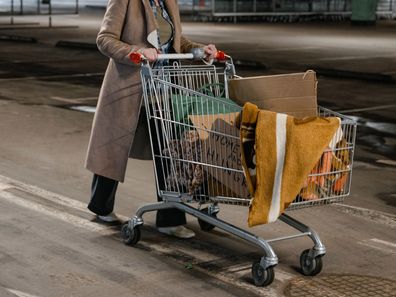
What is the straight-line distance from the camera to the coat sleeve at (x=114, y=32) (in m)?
6.28

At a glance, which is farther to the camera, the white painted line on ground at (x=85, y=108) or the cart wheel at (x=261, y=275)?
the white painted line on ground at (x=85, y=108)

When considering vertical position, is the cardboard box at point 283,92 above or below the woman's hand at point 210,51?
below

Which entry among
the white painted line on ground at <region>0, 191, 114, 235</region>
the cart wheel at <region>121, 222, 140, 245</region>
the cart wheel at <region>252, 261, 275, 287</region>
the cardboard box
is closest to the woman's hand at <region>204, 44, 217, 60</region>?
the cardboard box

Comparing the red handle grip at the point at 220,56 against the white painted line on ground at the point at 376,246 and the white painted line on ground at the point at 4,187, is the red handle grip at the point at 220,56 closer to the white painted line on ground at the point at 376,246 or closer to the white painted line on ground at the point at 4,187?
the white painted line on ground at the point at 376,246

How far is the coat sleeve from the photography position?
628 cm

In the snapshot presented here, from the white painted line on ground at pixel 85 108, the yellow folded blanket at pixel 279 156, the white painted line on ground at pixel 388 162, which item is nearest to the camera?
the yellow folded blanket at pixel 279 156

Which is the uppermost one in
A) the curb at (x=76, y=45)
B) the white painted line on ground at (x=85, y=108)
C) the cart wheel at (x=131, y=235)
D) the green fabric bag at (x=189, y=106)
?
the green fabric bag at (x=189, y=106)

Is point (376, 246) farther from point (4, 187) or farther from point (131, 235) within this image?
point (4, 187)

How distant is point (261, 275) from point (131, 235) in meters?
1.13

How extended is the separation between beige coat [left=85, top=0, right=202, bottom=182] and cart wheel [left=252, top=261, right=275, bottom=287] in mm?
1340

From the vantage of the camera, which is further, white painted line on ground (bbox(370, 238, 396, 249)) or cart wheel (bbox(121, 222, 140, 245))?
white painted line on ground (bbox(370, 238, 396, 249))

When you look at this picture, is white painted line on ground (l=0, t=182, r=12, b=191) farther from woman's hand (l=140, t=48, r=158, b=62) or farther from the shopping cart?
woman's hand (l=140, t=48, r=158, b=62)

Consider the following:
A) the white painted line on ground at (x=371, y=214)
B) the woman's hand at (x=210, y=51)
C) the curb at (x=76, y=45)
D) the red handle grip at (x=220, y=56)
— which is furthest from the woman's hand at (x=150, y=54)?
the curb at (x=76, y=45)

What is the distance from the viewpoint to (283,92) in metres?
5.96
